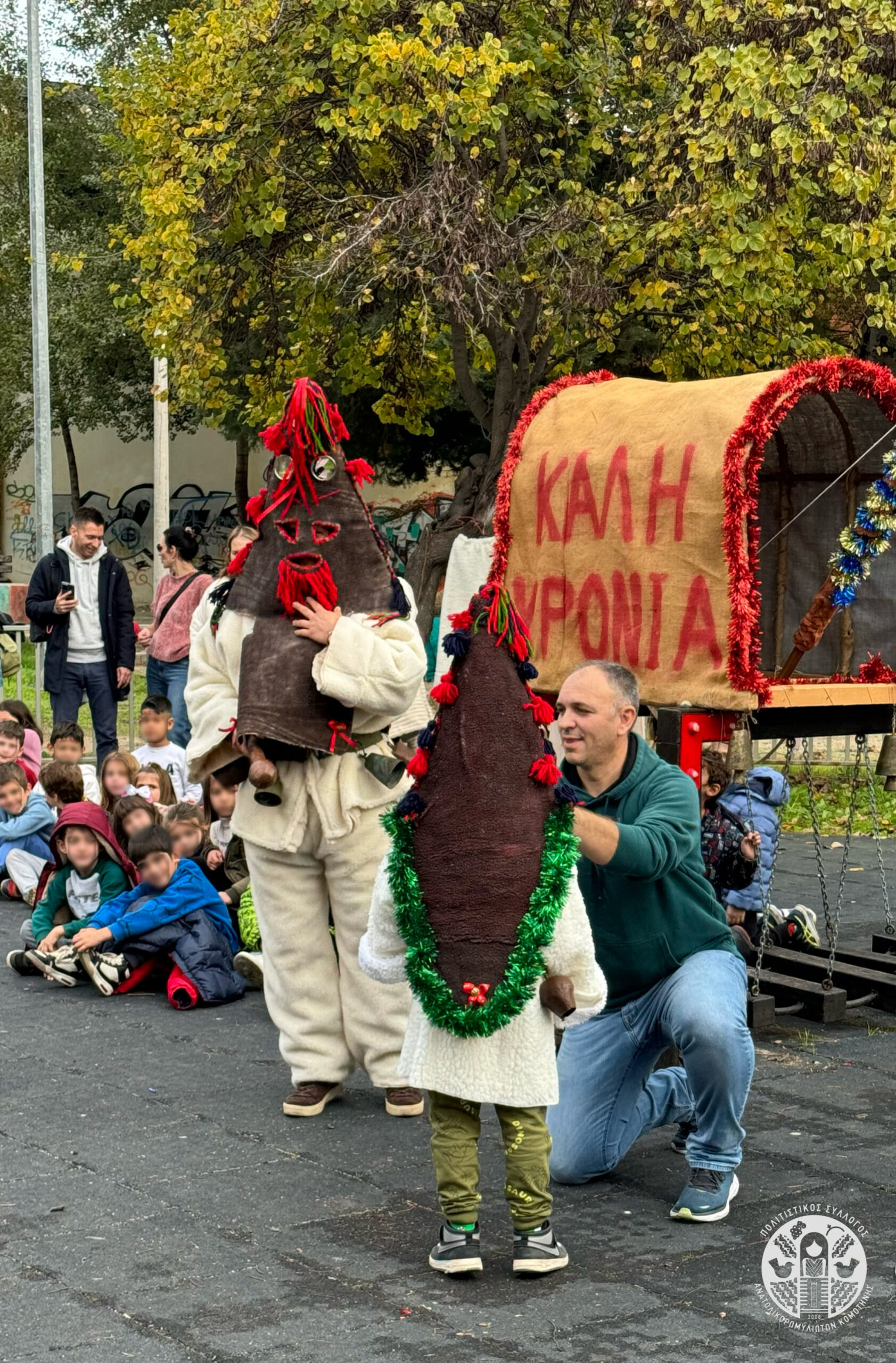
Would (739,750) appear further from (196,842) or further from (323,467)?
(196,842)

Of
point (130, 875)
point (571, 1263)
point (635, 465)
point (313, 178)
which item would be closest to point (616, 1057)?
point (571, 1263)

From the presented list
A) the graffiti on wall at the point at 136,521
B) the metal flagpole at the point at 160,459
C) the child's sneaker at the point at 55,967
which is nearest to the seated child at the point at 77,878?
the child's sneaker at the point at 55,967

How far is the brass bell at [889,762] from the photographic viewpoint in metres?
7.30

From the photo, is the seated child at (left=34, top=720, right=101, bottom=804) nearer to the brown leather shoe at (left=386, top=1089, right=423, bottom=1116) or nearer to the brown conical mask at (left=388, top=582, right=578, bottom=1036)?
the brown leather shoe at (left=386, top=1089, right=423, bottom=1116)

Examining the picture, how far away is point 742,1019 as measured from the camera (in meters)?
4.77

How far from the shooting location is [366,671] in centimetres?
544

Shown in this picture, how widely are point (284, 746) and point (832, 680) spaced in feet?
8.30

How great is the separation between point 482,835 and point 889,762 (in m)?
3.41

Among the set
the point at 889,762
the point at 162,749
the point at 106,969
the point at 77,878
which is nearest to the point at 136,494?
the point at 162,749

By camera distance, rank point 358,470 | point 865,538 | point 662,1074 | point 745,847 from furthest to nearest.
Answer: point 745,847 < point 865,538 < point 358,470 < point 662,1074

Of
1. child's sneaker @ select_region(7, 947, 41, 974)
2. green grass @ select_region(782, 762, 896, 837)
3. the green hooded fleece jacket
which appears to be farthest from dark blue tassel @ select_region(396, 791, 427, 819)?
green grass @ select_region(782, 762, 896, 837)

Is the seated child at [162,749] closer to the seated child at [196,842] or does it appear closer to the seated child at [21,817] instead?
the seated child at [21,817]

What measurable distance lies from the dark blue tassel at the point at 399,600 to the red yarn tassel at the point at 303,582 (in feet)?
0.71

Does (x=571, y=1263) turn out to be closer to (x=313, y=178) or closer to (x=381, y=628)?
(x=381, y=628)
